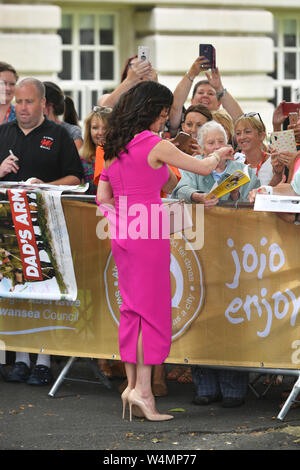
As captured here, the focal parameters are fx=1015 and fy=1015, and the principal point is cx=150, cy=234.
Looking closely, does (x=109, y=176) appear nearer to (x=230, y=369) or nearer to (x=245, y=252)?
(x=245, y=252)

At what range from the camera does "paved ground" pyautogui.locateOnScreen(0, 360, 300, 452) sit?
19.0ft

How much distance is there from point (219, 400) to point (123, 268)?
1.21m

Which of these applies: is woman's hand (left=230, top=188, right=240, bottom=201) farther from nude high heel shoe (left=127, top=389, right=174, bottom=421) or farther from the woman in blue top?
the woman in blue top

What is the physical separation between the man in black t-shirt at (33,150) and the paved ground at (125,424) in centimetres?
72

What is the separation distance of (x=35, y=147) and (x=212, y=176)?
1.49m

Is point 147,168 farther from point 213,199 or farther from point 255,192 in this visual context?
point 255,192

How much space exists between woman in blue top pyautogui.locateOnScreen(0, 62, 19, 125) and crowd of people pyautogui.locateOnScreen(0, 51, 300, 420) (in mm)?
873

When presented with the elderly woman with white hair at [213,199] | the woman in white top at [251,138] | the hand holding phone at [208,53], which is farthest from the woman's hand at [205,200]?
the hand holding phone at [208,53]

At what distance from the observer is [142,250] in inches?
246

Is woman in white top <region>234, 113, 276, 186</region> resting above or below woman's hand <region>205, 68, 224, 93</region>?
below

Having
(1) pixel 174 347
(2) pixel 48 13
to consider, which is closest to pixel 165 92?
(1) pixel 174 347

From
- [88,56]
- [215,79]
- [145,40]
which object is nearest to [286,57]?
[145,40]

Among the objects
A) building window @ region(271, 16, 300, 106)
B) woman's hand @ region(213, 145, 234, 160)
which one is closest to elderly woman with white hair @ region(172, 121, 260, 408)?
woman's hand @ region(213, 145, 234, 160)

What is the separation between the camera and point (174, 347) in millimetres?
6691
